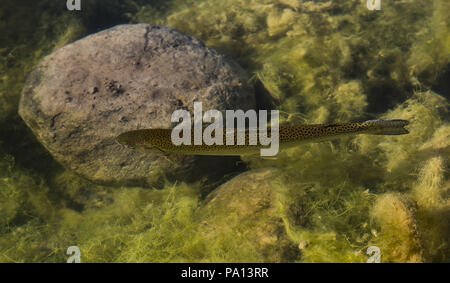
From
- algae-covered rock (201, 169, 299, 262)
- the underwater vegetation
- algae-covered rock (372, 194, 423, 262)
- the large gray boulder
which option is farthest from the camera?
the large gray boulder

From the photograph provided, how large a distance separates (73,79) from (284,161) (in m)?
4.23

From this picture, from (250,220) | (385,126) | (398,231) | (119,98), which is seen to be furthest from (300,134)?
(119,98)

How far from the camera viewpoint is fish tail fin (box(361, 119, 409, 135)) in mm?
3117

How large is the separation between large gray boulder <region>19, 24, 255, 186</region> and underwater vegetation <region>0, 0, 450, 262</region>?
2.03 ft

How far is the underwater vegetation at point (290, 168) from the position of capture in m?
3.42

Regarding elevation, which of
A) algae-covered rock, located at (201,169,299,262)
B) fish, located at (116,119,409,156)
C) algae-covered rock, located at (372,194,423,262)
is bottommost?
algae-covered rock, located at (201,169,299,262)

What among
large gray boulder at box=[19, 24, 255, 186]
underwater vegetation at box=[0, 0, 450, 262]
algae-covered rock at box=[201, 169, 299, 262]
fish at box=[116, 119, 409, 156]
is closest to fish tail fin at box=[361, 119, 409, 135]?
fish at box=[116, 119, 409, 156]

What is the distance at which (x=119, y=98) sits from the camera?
475cm

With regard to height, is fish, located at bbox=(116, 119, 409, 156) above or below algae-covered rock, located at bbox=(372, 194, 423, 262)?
above

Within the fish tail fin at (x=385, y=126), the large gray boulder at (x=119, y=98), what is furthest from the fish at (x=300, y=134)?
the large gray boulder at (x=119, y=98)

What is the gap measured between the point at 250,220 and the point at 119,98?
10.3 ft

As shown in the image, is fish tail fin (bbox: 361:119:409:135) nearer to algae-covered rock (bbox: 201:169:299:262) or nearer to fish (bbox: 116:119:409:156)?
fish (bbox: 116:119:409:156)

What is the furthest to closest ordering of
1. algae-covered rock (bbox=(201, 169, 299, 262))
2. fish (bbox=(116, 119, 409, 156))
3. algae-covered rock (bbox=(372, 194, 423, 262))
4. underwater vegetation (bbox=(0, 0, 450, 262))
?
algae-covered rock (bbox=(201, 169, 299, 262)) < underwater vegetation (bbox=(0, 0, 450, 262)) < fish (bbox=(116, 119, 409, 156)) < algae-covered rock (bbox=(372, 194, 423, 262))
